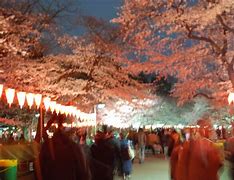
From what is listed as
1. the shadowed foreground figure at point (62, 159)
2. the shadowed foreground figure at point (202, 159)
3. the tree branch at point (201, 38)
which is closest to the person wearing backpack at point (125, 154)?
the shadowed foreground figure at point (202, 159)

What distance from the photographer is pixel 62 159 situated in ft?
18.4

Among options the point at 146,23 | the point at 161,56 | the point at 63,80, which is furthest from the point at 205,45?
the point at 63,80

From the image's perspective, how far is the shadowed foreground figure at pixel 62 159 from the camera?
5.60 metres

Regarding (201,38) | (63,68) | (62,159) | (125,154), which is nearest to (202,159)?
(62,159)

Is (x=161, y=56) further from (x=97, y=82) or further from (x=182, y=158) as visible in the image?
(x=182, y=158)

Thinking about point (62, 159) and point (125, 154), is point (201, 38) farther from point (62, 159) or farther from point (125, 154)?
point (62, 159)

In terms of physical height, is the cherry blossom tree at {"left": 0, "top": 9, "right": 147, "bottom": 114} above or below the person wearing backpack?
above

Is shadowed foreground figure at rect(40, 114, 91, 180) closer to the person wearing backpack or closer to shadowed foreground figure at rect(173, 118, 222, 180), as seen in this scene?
shadowed foreground figure at rect(173, 118, 222, 180)

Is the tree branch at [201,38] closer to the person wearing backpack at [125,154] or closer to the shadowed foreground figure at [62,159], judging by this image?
the person wearing backpack at [125,154]

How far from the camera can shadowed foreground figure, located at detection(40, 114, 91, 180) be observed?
560 centimetres

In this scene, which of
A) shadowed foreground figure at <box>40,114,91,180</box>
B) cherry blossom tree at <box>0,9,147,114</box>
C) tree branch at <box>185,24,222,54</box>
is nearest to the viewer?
shadowed foreground figure at <box>40,114,91,180</box>

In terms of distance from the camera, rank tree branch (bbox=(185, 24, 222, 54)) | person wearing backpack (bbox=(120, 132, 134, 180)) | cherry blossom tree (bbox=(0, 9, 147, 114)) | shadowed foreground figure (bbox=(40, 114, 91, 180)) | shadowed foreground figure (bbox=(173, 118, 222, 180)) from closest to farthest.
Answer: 1. shadowed foreground figure (bbox=(40, 114, 91, 180))
2. shadowed foreground figure (bbox=(173, 118, 222, 180))
3. person wearing backpack (bbox=(120, 132, 134, 180))
4. tree branch (bbox=(185, 24, 222, 54))
5. cherry blossom tree (bbox=(0, 9, 147, 114))

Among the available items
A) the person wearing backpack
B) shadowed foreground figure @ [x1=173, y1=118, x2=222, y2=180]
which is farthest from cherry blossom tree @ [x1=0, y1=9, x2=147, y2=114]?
shadowed foreground figure @ [x1=173, y1=118, x2=222, y2=180]

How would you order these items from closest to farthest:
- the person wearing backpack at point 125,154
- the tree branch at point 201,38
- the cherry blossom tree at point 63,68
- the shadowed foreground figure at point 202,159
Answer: the shadowed foreground figure at point 202,159, the person wearing backpack at point 125,154, the tree branch at point 201,38, the cherry blossom tree at point 63,68
